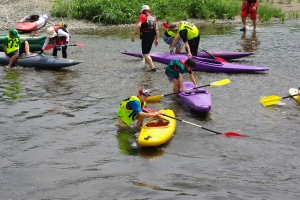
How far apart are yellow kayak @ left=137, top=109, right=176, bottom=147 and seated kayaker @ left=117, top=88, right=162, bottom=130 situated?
19 centimetres

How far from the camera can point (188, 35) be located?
12.7m

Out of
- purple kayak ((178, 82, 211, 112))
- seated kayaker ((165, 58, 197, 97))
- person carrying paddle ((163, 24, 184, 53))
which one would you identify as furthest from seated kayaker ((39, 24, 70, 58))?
purple kayak ((178, 82, 211, 112))

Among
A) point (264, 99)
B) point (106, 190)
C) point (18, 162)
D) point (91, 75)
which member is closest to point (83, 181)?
point (106, 190)

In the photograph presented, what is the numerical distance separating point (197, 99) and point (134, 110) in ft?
5.44

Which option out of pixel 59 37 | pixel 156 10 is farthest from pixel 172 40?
pixel 156 10

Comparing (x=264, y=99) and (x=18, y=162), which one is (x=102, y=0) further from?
(x=18, y=162)

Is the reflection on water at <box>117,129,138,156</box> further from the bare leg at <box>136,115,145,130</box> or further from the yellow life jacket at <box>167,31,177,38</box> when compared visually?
the yellow life jacket at <box>167,31,177,38</box>

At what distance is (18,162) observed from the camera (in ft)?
23.7

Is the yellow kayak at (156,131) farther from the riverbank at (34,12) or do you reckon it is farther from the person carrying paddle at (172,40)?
the riverbank at (34,12)

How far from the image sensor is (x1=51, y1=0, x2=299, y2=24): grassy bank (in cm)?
2053

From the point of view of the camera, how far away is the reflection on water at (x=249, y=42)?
52.0ft

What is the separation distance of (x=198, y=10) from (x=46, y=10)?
635cm

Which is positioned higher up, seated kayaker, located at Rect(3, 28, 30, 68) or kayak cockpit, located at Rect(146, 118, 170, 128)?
seated kayaker, located at Rect(3, 28, 30, 68)

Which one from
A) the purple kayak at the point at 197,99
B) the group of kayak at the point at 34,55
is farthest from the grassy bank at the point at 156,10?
the purple kayak at the point at 197,99
